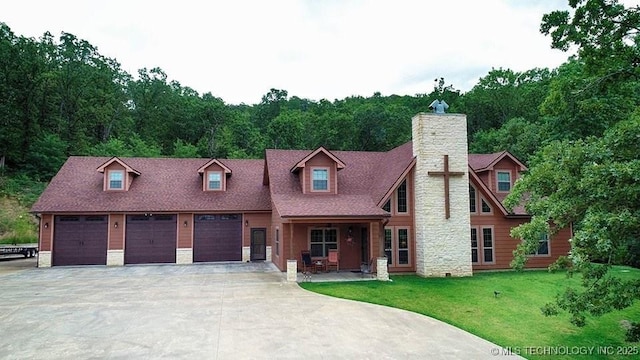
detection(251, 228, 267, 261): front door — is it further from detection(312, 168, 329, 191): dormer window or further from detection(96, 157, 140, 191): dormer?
detection(96, 157, 140, 191): dormer

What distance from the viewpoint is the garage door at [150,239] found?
20766 millimetres

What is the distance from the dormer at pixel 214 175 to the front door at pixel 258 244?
316cm

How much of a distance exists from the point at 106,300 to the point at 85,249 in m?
10.1

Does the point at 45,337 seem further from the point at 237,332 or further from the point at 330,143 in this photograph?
the point at 330,143

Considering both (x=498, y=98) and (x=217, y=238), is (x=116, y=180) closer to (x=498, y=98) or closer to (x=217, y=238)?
(x=217, y=238)

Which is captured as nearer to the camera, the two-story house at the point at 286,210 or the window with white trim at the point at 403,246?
the two-story house at the point at 286,210

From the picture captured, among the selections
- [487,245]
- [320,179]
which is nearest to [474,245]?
[487,245]

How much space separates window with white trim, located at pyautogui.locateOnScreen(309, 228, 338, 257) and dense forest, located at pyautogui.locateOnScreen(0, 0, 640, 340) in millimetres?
8722

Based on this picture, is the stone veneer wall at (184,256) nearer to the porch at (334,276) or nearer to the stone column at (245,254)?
the stone column at (245,254)

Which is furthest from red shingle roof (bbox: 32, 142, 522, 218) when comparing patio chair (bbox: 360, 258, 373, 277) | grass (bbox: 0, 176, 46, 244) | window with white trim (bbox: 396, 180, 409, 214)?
grass (bbox: 0, 176, 46, 244)

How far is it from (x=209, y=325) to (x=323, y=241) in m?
9.37

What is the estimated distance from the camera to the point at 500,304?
11.5 m

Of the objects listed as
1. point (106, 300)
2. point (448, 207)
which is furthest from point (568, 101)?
point (106, 300)

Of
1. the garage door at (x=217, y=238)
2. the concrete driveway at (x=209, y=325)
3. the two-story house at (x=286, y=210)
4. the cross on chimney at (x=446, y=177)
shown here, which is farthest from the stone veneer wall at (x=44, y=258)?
the cross on chimney at (x=446, y=177)
